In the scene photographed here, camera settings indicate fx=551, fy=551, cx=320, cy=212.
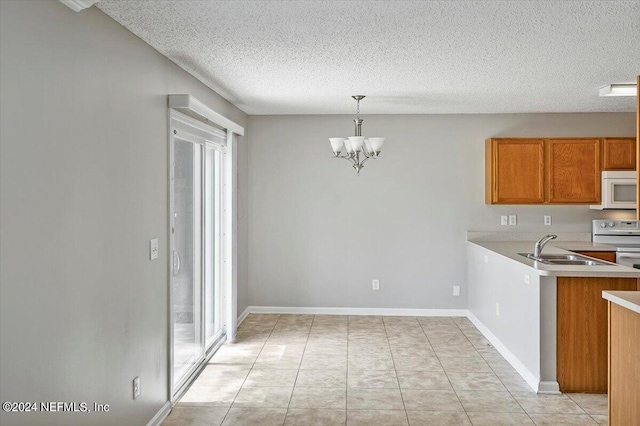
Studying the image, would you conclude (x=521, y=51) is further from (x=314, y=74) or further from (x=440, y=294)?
(x=440, y=294)

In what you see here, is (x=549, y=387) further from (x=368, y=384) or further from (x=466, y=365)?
(x=368, y=384)

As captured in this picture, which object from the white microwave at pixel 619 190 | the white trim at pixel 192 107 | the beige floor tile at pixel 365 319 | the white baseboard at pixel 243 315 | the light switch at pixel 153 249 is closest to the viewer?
the light switch at pixel 153 249

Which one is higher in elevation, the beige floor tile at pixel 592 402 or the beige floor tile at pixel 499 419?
the beige floor tile at pixel 592 402

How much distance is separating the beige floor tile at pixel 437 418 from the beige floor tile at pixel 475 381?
1.66 ft

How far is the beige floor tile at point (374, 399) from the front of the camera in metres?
3.81

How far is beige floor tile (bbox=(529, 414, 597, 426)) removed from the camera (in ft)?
11.6

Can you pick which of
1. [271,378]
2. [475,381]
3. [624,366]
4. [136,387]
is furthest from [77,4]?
[475,381]

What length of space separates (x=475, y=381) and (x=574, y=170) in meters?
3.04

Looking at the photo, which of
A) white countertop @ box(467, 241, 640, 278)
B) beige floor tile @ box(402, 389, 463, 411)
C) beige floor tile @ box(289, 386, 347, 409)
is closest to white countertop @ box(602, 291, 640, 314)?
white countertop @ box(467, 241, 640, 278)

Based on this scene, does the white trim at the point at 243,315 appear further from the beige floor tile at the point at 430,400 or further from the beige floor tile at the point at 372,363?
the beige floor tile at the point at 430,400

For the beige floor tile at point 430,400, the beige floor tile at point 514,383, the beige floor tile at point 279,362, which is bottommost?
the beige floor tile at point 430,400

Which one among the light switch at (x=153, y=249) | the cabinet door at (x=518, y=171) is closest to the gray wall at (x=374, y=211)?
the cabinet door at (x=518, y=171)

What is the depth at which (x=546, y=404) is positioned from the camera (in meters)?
3.87

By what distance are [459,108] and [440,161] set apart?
2.42ft
